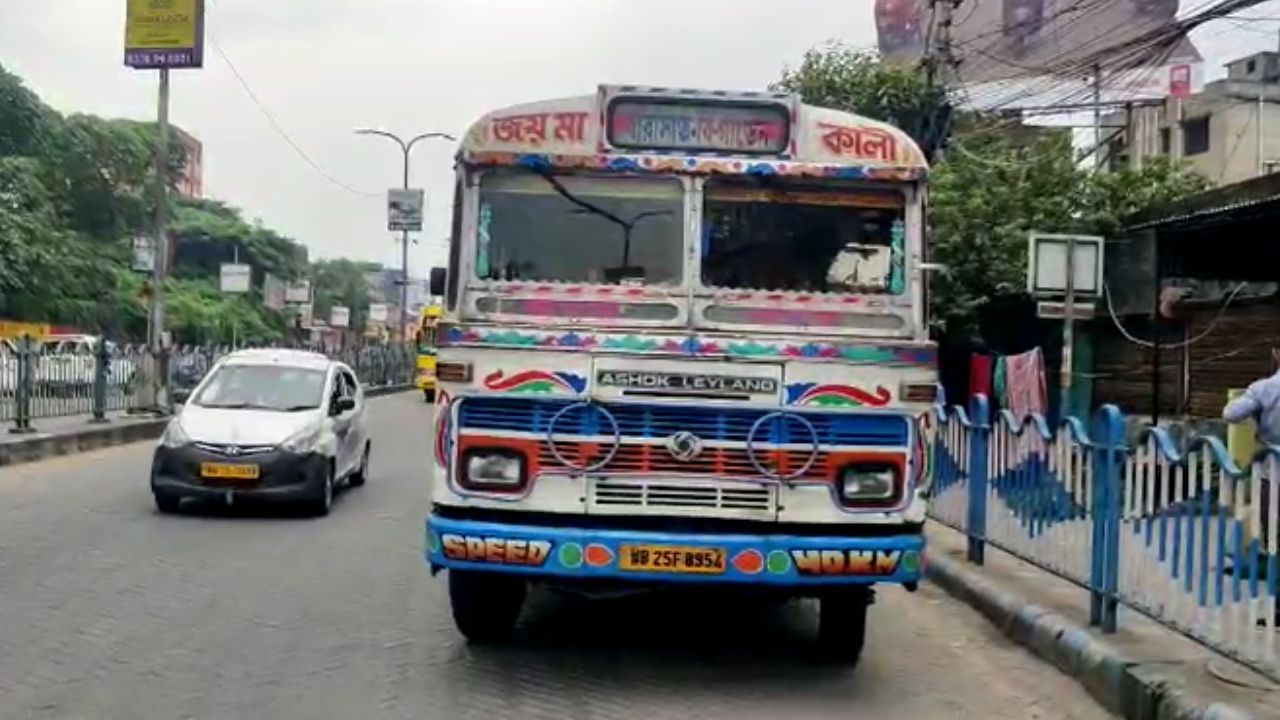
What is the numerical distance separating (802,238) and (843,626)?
1964 mm

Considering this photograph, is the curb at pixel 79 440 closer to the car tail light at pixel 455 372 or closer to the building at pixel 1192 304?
the building at pixel 1192 304

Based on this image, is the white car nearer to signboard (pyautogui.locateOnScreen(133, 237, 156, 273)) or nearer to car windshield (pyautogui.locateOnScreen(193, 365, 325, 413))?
car windshield (pyautogui.locateOnScreen(193, 365, 325, 413))

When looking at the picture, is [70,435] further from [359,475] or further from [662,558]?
[662,558]

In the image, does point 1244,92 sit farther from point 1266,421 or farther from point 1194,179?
point 1266,421

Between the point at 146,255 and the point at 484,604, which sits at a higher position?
the point at 146,255

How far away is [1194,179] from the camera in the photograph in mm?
24797

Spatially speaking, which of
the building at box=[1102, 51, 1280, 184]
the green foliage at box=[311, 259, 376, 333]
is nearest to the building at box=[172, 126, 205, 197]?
the green foliage at box=[311, 259, 376, 333]

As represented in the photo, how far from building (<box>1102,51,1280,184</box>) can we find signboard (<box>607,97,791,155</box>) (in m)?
32.3

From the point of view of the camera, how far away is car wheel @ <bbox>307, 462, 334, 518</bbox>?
1320cm

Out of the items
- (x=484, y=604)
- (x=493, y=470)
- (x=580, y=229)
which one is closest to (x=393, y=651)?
(x=484, y=604)

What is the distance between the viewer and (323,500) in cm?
1329

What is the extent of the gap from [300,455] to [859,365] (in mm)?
7508

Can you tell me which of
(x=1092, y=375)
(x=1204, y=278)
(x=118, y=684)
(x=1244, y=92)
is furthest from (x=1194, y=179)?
(x=118, y=684)

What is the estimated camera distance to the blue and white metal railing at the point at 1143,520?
5.95 metres
